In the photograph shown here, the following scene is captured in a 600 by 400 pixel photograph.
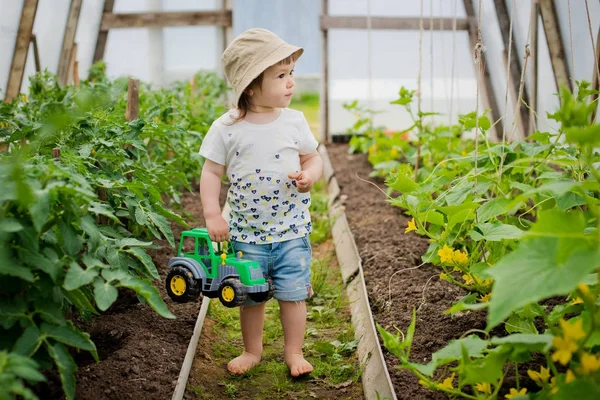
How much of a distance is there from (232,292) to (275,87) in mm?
787

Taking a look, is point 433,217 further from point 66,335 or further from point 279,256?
point 66,335

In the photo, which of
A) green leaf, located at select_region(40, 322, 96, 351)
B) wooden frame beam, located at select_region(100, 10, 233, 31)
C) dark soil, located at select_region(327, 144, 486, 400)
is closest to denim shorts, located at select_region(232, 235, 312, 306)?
dark soil, located at select_region(327, 144, 486, 400)

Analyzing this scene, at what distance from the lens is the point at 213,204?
2.97 m

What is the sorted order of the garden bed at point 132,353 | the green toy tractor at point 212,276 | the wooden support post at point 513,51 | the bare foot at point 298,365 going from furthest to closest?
the wooden support post at point 513,51 < the bare foot at point 298,365 < the green toy tractor at point 212,276 < the garden bed at point 132,353

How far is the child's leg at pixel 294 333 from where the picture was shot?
3059 millimetres

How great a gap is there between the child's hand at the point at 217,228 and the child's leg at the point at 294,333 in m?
0.36

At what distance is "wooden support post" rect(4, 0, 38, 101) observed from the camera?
5840mm

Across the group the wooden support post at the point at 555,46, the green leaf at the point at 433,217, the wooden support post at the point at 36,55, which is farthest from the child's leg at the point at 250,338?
the wooden support post at the point at 36,55

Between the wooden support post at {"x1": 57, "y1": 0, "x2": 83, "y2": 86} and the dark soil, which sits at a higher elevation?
the wooden support post at {"x1": 57, "y1": 0, "x2": 83, "y2": 86}

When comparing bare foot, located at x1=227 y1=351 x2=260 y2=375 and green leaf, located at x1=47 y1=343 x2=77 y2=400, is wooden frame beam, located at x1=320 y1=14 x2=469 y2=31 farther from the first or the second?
green leaf, located at x1=47 y1=343 x2=77 y2=400

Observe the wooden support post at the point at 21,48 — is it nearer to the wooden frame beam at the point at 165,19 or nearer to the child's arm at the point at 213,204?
the wooden frame beam at the point at 165,19

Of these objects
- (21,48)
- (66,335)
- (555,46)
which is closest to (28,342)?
(66,335)

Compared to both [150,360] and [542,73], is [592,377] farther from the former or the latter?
[542,73]

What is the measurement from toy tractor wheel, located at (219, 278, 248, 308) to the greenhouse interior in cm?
1
